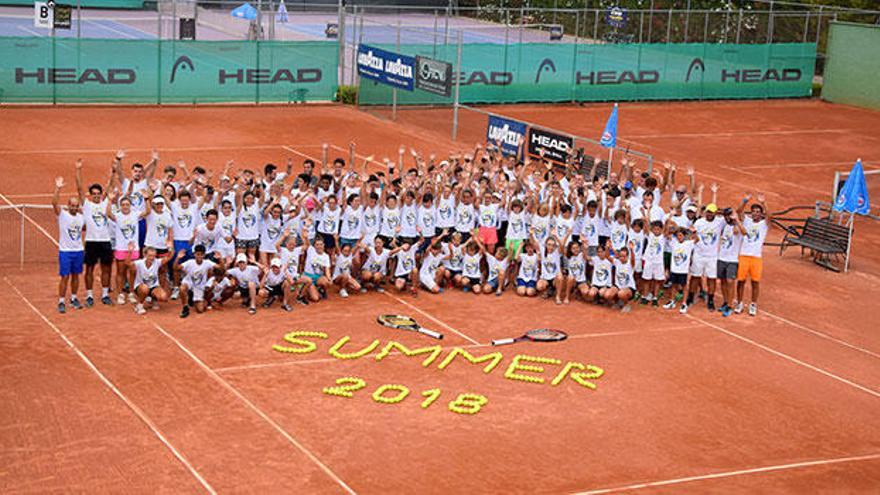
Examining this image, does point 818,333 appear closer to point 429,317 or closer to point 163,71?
point 429,317

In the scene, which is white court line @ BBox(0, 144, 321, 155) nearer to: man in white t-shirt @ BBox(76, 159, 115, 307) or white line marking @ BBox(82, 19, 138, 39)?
man in white t-shirt @ BBox(76, 159, 115, 307)

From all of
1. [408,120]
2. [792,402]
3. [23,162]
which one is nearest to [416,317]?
[792,402]

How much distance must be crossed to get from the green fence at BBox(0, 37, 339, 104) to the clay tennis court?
53.2 ft

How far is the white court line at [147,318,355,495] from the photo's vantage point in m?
15.4

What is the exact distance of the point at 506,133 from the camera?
113ft

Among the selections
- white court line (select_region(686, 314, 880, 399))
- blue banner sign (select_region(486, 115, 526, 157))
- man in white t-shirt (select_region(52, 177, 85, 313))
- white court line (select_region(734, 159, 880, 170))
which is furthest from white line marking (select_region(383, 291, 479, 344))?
white court line (select_region(734, 159, 880, 170))

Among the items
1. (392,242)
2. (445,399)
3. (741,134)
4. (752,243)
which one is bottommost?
(445,399)

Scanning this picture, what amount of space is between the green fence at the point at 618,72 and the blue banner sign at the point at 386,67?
140 centimetres

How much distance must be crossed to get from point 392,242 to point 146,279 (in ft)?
16.2

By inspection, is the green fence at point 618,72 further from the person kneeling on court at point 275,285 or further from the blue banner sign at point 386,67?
the person kneeling on court at point 275,285

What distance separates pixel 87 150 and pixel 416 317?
1730 cm

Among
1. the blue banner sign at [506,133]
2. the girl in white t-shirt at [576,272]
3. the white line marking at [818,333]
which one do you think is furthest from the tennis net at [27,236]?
the white line marking at [818,333]

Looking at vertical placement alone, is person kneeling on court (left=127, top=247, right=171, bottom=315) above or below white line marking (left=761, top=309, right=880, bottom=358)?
above

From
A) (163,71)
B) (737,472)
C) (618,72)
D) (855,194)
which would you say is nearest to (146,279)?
(737,472)
